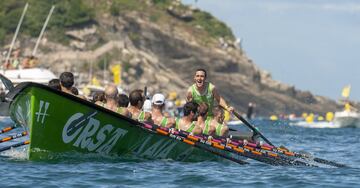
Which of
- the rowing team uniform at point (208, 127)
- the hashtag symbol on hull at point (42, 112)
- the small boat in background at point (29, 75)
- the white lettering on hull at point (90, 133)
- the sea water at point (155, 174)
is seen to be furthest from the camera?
the small boat in background at point (29, 75)

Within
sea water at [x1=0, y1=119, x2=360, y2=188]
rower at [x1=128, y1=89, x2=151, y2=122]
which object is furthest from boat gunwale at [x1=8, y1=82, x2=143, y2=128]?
rower at [x1=128, y1=89, x2=151, y2=122]

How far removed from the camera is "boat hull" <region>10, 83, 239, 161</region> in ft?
57.1

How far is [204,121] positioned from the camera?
2008 centimetres

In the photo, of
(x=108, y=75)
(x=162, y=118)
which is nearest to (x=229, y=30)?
(x=108, y=75)

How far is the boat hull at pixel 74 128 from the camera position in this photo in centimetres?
1741

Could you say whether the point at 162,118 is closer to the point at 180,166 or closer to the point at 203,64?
the point at 180,166

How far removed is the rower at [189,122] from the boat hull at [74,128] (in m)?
0.74

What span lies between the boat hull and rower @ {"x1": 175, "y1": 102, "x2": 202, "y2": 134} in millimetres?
742

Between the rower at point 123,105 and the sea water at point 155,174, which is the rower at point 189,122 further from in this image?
the rower at point 123,105

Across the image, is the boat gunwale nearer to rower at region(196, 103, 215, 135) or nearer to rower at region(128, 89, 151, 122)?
rower at region(128, 89, 151, 122)

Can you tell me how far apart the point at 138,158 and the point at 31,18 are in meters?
92.5

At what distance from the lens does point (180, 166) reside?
736 inches

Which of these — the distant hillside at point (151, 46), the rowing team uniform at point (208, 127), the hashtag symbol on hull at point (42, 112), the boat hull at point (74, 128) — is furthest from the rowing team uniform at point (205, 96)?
the distant hillside at point (151, 46)

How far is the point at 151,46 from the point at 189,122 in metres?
105
